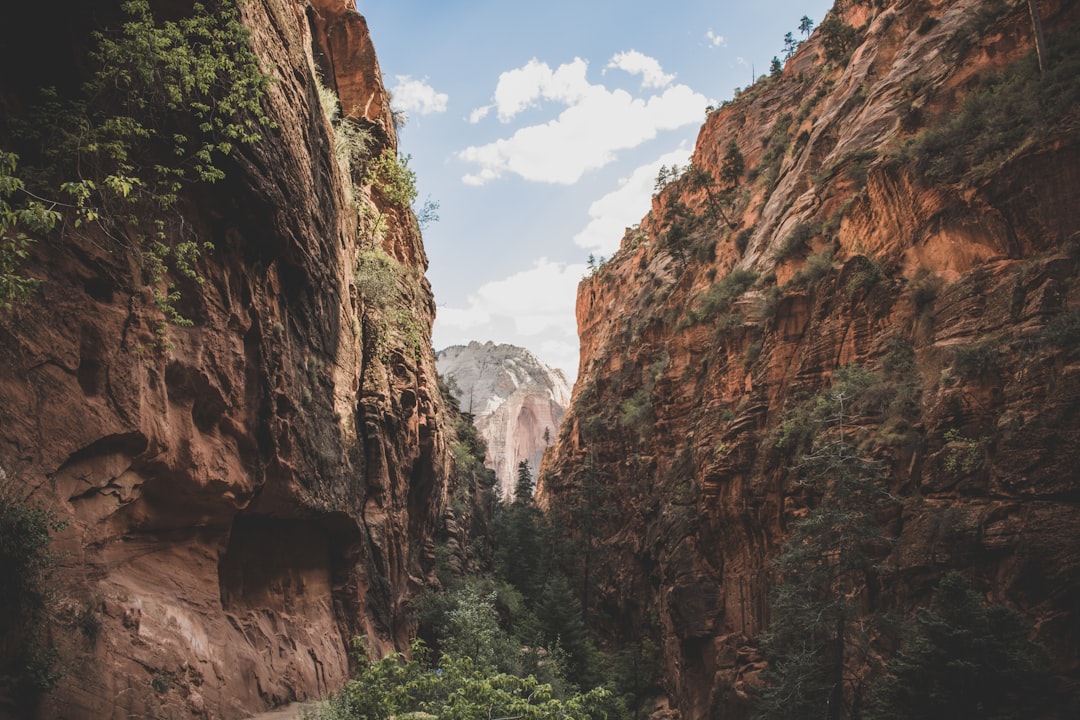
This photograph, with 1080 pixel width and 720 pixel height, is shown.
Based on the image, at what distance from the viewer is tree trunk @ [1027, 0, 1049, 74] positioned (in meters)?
16.8

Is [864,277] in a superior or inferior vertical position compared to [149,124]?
inferior

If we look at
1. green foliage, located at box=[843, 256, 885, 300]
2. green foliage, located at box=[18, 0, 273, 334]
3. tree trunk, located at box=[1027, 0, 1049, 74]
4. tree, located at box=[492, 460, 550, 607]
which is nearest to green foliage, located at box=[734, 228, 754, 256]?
green foliage, located at box=[843, 256, 885, 300]

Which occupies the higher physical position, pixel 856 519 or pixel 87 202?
pixel 87 202

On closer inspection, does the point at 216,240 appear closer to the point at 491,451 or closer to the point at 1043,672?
the point at 1043,672

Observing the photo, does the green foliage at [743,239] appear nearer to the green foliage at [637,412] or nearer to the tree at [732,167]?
the green foliage at [637,412]

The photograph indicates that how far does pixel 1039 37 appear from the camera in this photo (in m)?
17.1

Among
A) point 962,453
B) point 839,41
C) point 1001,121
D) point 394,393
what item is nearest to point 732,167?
point 839,41

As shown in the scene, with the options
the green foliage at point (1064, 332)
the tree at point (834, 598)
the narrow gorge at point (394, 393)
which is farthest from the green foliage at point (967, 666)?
the green foliage at point (1064, 332)

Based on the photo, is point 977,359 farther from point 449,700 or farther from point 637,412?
point 637,412

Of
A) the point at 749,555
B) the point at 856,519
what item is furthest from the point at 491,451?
the point at 856,519

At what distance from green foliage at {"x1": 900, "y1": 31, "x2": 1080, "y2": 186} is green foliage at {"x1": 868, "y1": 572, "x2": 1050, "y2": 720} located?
1200cm

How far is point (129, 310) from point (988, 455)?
54.0ft

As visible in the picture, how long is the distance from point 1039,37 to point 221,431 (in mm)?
23615

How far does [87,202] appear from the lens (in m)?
8.49
